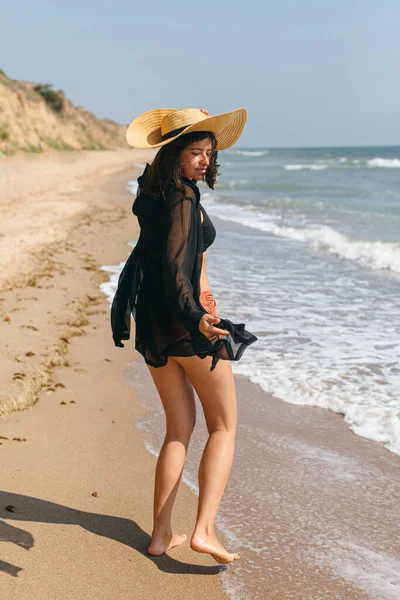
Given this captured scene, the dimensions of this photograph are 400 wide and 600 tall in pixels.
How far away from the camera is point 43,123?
53.9m

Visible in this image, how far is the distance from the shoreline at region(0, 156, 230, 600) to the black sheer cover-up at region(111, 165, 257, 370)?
2.78 feet

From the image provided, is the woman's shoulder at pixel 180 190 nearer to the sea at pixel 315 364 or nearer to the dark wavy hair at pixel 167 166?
the dark wavy hair at pixel 167 166

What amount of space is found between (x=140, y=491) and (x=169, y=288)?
138cm

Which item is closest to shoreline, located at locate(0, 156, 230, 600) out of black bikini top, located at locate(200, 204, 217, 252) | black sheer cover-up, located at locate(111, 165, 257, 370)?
black sheer cover-up, located at locate(111, 165, 257, 370)

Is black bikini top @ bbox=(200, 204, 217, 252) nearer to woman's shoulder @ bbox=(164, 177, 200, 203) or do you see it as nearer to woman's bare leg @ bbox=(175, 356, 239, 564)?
woman's shoulder @ bbox=(164, 177, 200, 203)

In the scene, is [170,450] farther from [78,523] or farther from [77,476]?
[77,476]

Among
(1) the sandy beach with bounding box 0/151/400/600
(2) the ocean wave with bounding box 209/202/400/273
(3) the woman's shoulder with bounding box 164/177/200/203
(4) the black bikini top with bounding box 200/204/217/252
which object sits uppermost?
(3) the woman's shoulder with bounding box 164/177/200/203

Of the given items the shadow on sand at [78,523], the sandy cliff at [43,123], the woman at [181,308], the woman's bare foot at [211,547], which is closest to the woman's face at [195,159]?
the woman at [181,308]

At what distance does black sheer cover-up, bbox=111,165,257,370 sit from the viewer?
2.60m

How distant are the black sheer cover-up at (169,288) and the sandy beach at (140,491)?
0.86 meters

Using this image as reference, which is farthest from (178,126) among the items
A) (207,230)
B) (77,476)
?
(77,476)

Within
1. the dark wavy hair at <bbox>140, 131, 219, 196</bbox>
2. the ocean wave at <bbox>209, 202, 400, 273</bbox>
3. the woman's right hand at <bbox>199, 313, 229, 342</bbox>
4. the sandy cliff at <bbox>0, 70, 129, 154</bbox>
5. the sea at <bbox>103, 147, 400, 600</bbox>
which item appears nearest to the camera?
the woman's right hand at <bbox>199, 313, 229, 342</bbox>

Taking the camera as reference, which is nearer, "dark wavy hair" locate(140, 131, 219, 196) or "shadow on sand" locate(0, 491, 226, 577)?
"dark wavy hair" locate(140, 131, 219, 196)

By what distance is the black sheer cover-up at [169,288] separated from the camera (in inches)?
102
